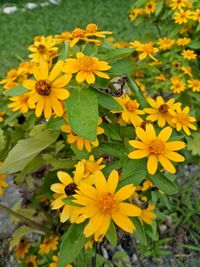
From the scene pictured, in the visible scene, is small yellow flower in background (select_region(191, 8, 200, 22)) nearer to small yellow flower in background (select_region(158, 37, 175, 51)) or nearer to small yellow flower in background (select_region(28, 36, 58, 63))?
small yellow flower in background (select_region(158, 37, 175, 51))

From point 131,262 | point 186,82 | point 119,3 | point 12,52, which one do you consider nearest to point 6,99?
point 131,262

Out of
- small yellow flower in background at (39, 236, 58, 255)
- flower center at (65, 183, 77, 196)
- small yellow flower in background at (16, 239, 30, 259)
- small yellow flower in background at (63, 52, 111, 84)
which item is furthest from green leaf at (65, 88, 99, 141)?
small yellow flower in background at (16, 239, 30, 259)

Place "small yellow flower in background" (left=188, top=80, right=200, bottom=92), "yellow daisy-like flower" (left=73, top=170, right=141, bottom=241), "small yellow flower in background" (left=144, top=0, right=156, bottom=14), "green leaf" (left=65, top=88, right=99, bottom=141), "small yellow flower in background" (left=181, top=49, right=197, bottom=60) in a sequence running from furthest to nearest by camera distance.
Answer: "small yellow flower in background" (left=144, top=0, right=156, bottom=14)
"small yellow flower in background" (left=181, top=49, right=197, bottom=60)
"small yellow flower in background" (left=188, top=80, right=200, bottom=92)
"green leaf" (left=65, top=88, right=99, bottom=141)
"yellow daisy-like flower" (left=73, top=170, right=141, bottom=241)

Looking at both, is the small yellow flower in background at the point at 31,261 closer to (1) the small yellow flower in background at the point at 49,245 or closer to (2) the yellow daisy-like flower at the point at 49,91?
(1) the small yellow flower in background at the point at 49,245

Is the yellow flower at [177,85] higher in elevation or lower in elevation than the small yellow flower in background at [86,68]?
lower

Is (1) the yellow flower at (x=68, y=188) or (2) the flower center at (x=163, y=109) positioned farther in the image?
(2) the flower center at (x=163, y=109)

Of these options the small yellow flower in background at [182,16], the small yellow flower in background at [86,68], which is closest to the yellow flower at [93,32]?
the small yellow flower in background at [86,68]
